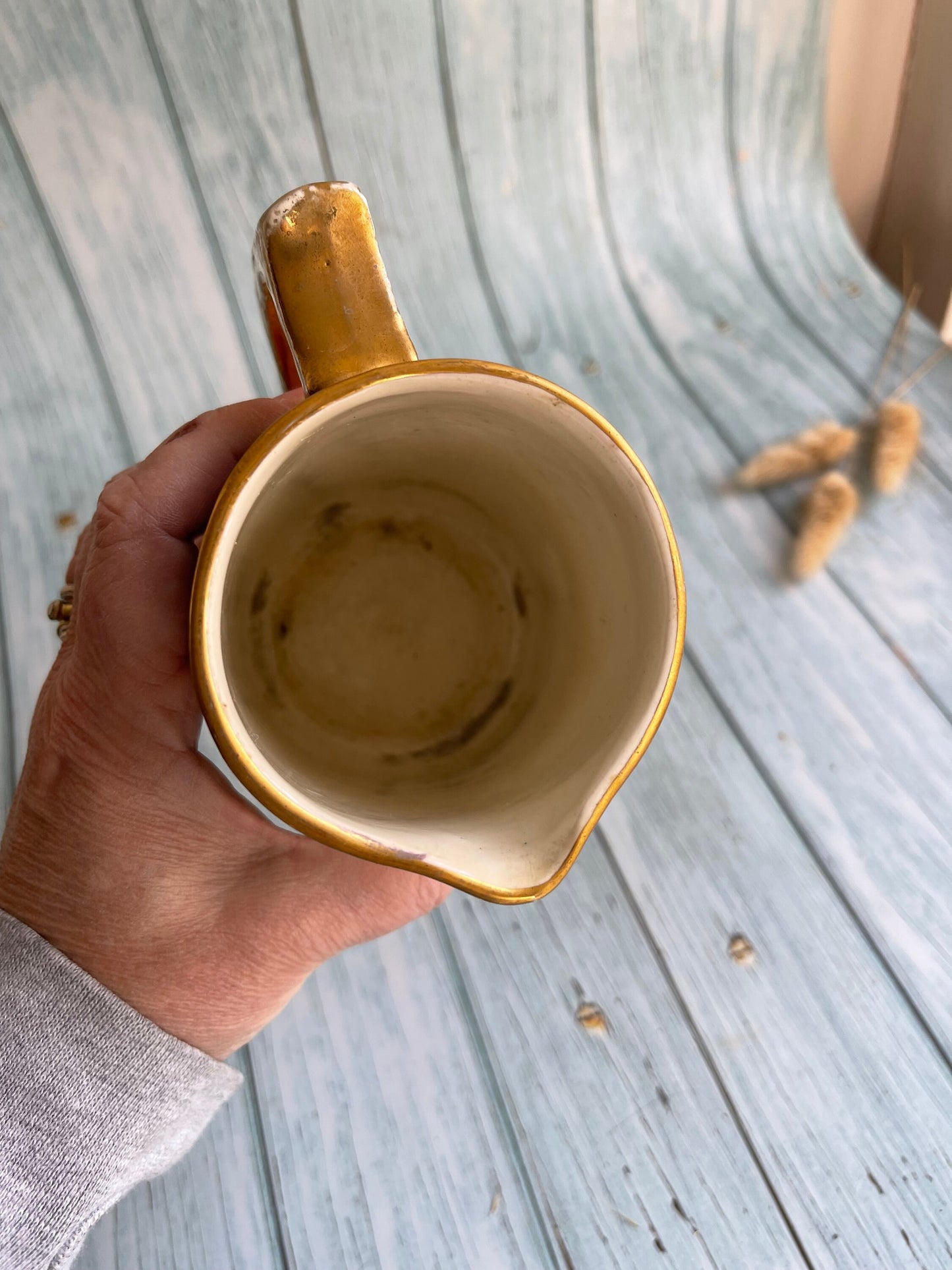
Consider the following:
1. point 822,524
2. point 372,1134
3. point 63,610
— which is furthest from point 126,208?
point 372,1134

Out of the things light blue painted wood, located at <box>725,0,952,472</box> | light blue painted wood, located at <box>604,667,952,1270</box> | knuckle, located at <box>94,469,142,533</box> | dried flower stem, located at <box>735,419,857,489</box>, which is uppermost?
knuckle, located at <box>94,469,142,533</box>

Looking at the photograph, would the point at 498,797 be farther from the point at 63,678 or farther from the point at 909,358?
the point at 909,358

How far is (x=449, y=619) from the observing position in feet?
2.07

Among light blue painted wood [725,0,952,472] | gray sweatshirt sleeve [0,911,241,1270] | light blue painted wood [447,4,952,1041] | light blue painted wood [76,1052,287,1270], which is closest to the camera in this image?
gray sweatshirt sleeve [0,911,241,1270]

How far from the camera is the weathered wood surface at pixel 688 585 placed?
601 millimetres

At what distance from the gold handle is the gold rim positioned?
0.03 meters

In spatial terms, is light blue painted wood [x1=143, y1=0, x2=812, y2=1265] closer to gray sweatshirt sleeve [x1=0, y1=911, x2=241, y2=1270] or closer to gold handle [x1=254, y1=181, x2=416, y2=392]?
gray sweatshirt sleeve [x1=0, y1=911, x2=241, y2=1270]

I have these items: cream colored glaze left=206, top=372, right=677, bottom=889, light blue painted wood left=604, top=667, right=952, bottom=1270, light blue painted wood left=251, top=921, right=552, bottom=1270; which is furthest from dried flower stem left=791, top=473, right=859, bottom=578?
light blue painted wood left=251, top=921, right=552, bottom=1270

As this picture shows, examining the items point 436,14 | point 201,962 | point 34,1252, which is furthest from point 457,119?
point 34,1252

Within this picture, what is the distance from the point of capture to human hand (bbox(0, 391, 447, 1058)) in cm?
46

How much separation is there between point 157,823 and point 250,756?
16 cm

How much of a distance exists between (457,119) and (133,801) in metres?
0.74

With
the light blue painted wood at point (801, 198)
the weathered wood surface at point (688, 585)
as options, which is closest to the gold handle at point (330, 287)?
the weathered wood surface at point (688, 585)

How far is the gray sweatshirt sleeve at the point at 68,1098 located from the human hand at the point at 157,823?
1 centimetres
